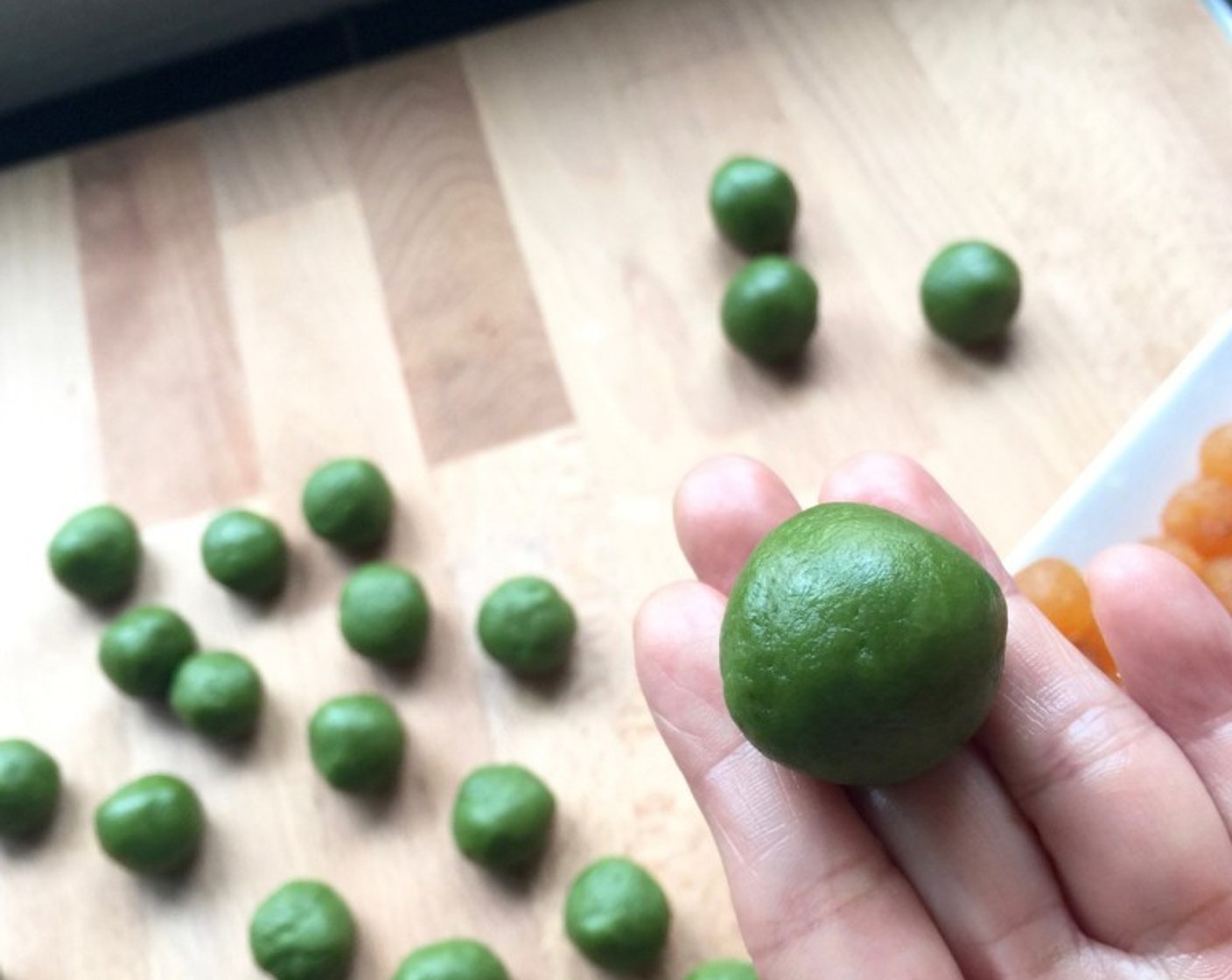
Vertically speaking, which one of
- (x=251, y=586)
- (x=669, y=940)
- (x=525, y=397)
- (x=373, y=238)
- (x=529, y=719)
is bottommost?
(x=669, y=940)

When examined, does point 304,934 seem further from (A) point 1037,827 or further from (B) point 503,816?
(A) point 1037,827

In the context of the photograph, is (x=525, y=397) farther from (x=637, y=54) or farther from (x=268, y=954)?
(x=268, y=954)

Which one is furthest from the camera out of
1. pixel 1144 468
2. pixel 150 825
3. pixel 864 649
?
pixel 150 825

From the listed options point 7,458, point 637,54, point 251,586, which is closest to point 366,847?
point 251,586

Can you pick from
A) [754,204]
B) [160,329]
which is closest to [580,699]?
[754,204]

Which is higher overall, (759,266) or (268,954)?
(759,266)

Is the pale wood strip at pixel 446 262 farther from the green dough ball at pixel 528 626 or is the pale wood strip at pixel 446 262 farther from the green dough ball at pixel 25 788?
the green dough ball at pixel 25 788

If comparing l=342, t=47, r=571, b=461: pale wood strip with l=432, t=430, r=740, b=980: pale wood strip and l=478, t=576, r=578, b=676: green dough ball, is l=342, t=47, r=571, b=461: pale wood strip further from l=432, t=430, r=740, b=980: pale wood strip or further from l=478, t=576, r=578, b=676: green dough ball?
l=478, t=576, r=578, b=676: green dough ball
